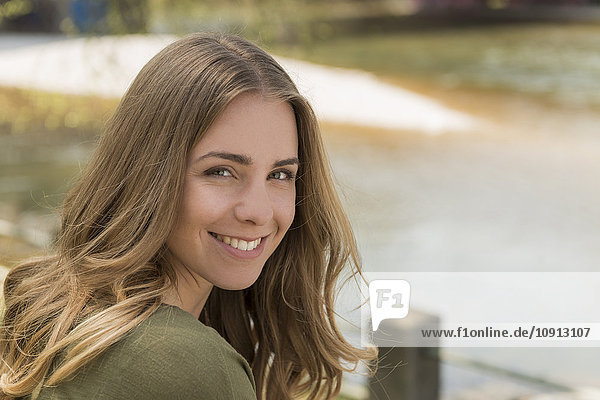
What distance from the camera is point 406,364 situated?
1807 mm

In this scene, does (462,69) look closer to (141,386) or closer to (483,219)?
(483,219)

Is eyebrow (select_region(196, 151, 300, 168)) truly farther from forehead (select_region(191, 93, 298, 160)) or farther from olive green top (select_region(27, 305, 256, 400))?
olive green top (select_region(27, 305, 256, 400))

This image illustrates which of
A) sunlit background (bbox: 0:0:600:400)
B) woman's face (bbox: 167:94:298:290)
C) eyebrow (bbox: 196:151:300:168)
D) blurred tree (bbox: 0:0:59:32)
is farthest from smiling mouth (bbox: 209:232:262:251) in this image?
blurred tree (bbox: 0:0:59:32)

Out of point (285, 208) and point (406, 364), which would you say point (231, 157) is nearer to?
point (285, 208)

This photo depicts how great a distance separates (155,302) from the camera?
0.98 meters

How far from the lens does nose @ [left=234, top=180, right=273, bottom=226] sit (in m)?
1.04

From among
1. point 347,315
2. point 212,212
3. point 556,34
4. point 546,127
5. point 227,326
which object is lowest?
point 546,127

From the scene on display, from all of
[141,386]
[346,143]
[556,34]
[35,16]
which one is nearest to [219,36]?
[141,386]

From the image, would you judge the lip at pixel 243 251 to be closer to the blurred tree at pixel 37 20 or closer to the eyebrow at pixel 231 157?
the eyebrow at pixel 231 157

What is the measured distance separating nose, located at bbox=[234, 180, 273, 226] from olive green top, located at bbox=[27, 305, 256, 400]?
0.16 m

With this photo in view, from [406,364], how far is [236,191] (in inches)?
35.4

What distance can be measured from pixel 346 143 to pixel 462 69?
117 inches

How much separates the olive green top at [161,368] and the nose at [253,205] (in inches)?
6.2

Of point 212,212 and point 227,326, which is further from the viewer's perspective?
point 227,326
